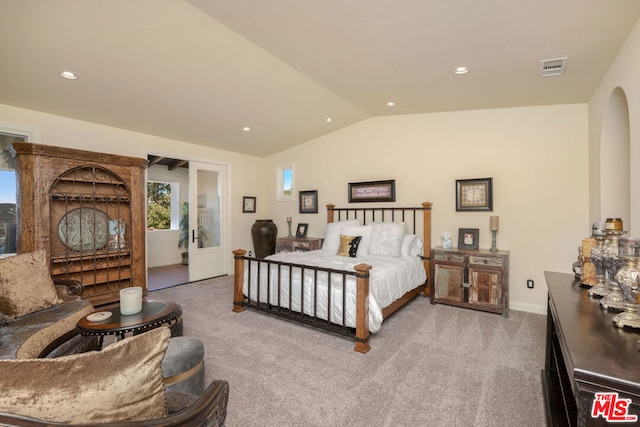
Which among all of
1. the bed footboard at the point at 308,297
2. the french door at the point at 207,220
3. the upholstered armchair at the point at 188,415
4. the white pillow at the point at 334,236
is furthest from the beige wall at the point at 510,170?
the upholstered armchair at the point at 188,415

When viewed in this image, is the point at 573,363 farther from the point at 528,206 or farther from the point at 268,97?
the point at 268,97

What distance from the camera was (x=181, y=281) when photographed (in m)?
5.59

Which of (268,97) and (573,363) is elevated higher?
(268,97)

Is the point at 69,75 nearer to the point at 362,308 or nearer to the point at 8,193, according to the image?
the point at 8,193

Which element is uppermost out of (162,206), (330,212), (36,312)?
(162,206)

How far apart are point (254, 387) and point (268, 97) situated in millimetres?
3416

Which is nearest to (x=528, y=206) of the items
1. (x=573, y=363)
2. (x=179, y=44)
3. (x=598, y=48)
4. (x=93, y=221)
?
(x=598, y=48)

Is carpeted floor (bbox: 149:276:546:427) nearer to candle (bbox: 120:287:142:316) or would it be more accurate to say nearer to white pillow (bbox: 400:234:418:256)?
candle (bbox: 120:287:142:316)

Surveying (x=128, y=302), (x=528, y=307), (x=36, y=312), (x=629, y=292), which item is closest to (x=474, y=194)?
(x=528, y=307)

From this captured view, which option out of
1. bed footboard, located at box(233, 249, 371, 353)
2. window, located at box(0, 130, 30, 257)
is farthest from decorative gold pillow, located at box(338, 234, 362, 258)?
window, located at box(0, 130, 30, 257)

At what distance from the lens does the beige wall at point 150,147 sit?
12.2ft

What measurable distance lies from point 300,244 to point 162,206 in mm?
4078

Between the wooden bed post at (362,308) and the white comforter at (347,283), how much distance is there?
10 centimetres

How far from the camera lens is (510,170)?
3.98 meters
